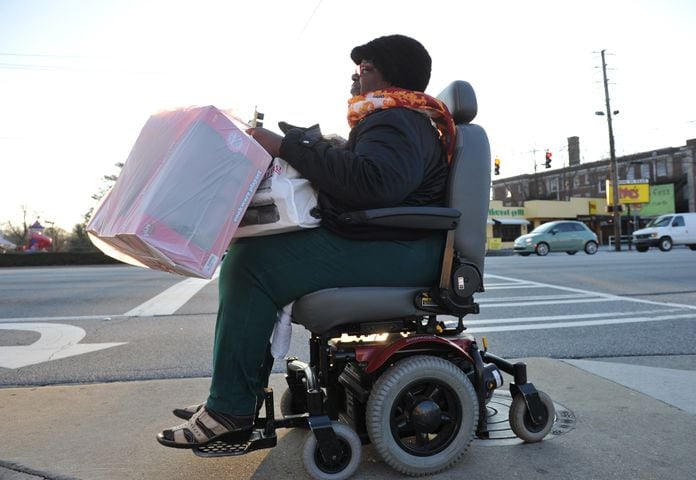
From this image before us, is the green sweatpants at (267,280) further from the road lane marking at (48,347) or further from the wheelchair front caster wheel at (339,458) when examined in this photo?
the road lane marking at (48,347)

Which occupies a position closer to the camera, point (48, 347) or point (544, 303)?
point (48, 347)

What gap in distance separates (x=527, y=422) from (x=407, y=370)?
2.36 ft

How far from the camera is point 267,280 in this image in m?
2.09

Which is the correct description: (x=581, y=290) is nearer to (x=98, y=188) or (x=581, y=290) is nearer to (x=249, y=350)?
(x=249, y=350)

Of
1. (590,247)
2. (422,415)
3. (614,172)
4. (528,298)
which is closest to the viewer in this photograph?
(422,415)

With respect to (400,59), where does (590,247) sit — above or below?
below

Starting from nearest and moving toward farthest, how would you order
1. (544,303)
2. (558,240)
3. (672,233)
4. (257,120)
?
(257,120) < (544,303) < (558,240) < (672,233)

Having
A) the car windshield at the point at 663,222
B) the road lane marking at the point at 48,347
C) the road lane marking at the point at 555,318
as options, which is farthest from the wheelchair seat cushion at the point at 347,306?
the car windshield at the point at 663,222

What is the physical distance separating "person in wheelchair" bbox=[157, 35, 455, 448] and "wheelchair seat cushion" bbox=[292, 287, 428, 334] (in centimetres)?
4

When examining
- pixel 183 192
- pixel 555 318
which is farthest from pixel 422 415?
pixel 555 318

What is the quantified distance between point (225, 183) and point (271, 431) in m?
0.95

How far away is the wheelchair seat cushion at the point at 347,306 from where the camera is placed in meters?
2.10

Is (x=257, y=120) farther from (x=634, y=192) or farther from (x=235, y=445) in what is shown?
(x=634, y=192)

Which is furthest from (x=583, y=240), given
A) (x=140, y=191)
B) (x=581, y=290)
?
(x=140, y=191)
